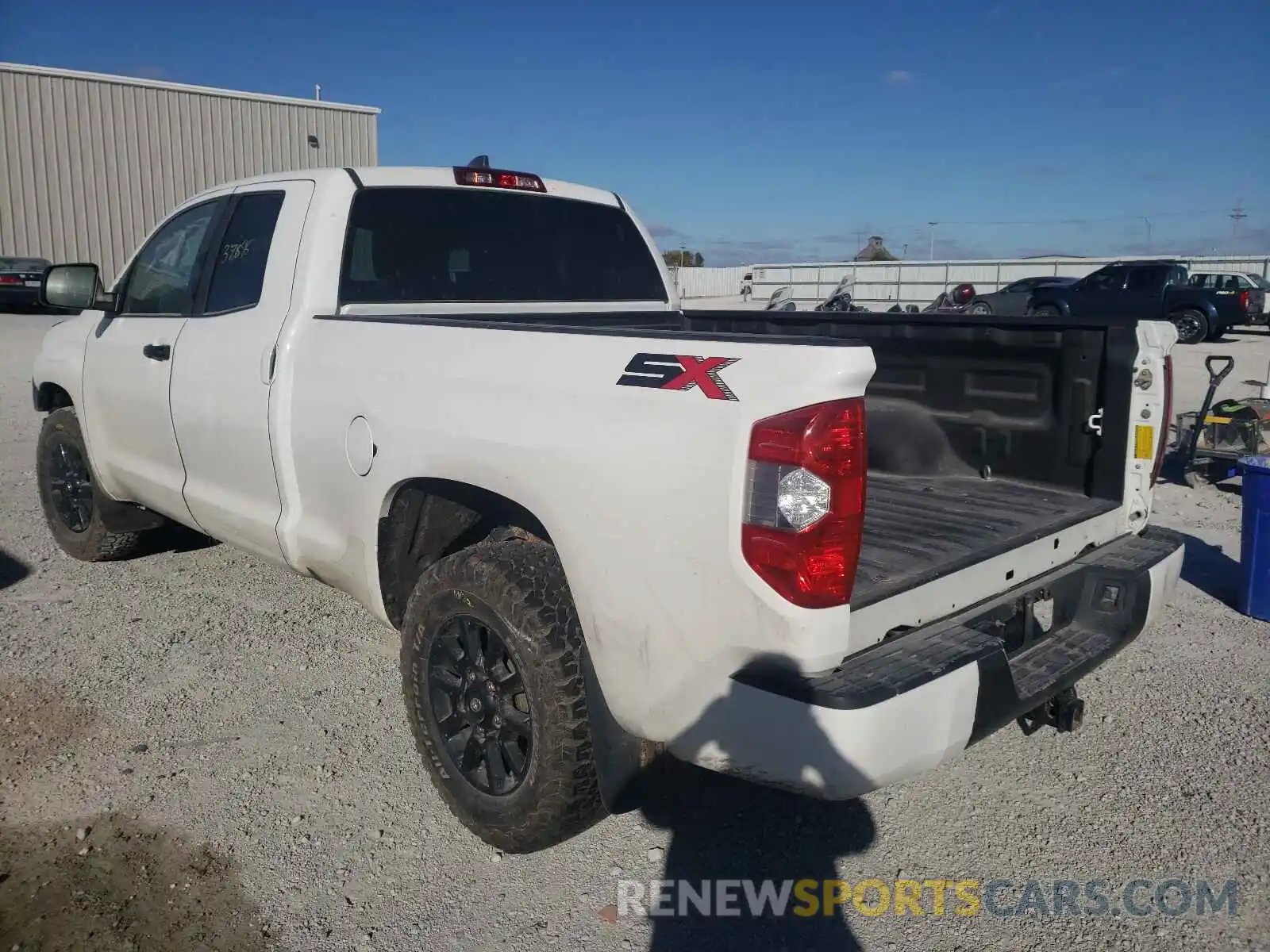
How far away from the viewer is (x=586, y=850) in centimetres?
324

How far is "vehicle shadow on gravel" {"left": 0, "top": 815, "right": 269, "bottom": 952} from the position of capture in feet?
9.13

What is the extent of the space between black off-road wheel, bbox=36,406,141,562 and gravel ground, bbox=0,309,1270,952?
0.91m

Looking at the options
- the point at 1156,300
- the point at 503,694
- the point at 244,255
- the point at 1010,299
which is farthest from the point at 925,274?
the point at 503,694

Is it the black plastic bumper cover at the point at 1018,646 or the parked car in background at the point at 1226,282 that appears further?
the parked car in background at the point at 1226,282

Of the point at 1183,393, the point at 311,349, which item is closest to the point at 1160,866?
the point at 311,349

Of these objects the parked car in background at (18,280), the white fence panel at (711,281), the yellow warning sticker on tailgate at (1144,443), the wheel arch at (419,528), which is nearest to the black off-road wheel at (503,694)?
the wheel arch at (419,528)

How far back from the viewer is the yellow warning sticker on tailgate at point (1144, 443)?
361cm

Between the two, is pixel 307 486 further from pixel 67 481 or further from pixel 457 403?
pixel 67 481

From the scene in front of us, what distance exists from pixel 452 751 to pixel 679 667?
1.10 metres

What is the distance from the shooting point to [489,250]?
4.48 meters

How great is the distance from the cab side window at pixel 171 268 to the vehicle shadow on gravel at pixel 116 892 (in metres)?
2.30

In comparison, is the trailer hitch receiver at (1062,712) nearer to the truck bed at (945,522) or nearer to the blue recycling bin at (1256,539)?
the truck bed at (945,522)

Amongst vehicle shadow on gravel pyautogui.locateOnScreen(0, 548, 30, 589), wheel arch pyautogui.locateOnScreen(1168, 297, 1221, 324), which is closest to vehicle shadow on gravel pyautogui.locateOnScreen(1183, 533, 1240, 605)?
vehicle shadow on gravel pyautogui.locateOnScreen(0, 548, 30, 589)

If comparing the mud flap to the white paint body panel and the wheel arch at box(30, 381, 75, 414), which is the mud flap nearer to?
the white paint body panel
